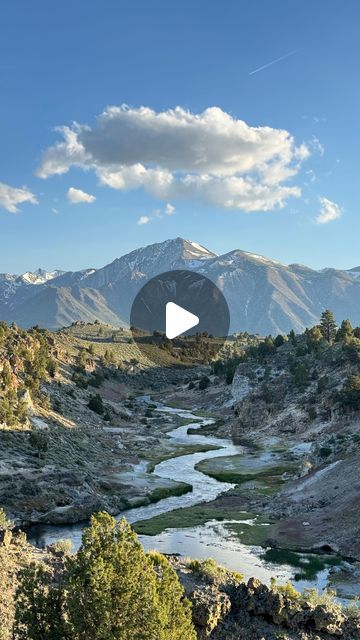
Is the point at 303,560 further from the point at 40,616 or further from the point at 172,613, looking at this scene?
the point at 40,616

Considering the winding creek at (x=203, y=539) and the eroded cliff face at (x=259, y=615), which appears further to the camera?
the winding creek at (x=203, y=539)

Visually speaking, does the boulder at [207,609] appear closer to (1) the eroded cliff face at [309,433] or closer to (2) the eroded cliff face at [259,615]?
(2) the eroded cliff face at [259,615]

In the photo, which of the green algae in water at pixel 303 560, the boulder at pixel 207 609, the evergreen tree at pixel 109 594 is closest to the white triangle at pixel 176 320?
the green algae in water at pixel 303 560

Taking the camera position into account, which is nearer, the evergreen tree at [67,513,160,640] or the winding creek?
the evergreen tree at [67,513,160,640]

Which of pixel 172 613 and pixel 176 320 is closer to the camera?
pixel 172 613

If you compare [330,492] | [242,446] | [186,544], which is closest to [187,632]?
[186,544]

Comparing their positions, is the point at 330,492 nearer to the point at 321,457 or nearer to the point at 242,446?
the point at 321,457

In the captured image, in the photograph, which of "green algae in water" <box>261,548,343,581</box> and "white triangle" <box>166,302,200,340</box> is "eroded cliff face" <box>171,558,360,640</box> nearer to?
"green algae in water" <box>261,548,343,581</box>

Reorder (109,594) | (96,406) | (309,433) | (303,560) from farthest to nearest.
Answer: (96,406) → (309,433) → (303,560) → (109,594)

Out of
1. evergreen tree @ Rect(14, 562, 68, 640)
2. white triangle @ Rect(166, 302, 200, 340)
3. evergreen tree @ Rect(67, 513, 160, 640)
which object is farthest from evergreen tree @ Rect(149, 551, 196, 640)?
white triangle @ Rect(166, 302, 200, 340)

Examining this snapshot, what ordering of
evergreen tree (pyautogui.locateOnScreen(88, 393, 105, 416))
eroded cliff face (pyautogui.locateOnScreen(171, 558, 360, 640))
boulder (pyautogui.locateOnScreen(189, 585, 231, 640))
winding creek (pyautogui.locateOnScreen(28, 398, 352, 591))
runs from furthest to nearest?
evergreen tree (pyautogui.locateOnScreen(88, 393, 105, 416)) → winding creek (pyautogui.locateOnScreen(28, 398, 352, 591)) → eroded cliff face (pyautogui.locateOnScreen(171, 558, 360, 640)) → boulder (pyautogui.locateOnScreen(189, 585, 231, 640))

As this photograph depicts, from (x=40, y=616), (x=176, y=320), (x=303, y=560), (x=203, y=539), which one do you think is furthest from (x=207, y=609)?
(x=176, y=320)
